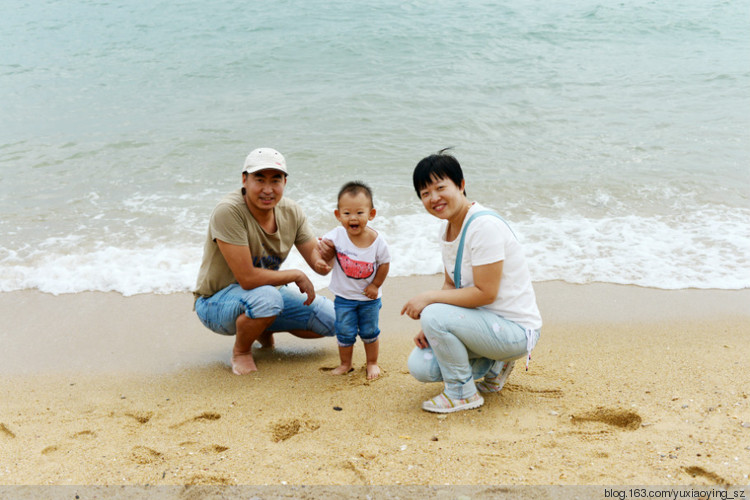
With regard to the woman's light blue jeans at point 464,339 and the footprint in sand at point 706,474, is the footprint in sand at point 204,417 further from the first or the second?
the footprint in sand at point 706,474

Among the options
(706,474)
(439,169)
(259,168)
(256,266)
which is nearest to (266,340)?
(256,266)

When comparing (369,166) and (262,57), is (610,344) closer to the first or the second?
(369,166)

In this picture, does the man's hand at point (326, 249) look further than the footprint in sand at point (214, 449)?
Yes

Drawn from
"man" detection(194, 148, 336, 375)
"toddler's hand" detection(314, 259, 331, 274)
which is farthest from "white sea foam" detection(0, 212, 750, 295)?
"toddler's hand" detection(314, 259, 331, 274)

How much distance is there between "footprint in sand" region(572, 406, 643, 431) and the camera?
105 inches

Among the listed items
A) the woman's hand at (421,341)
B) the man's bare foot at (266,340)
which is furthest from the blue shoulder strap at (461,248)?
the man's bare foot at (266,340)

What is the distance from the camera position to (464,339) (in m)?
2.85

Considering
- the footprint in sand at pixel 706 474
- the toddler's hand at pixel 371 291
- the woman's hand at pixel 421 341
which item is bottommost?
the footprint in sand at pixel 706 474

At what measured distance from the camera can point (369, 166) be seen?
318 inches

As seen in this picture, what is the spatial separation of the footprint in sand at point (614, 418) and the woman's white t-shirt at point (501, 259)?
45 centimetres

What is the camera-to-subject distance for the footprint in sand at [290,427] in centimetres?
276

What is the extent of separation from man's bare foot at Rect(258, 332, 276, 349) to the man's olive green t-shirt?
0.47 m

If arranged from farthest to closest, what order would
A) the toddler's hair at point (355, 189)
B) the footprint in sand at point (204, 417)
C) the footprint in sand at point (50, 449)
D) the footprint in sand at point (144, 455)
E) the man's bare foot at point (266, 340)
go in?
the man's bare foot at point (266, 340) → the toddler's hair at point (355, 189) → the footprint in sand at point (204, 417) → the footprint in sand at point (50, 449) → the footprint in sand at point (144, 455)

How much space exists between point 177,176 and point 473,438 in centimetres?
630
